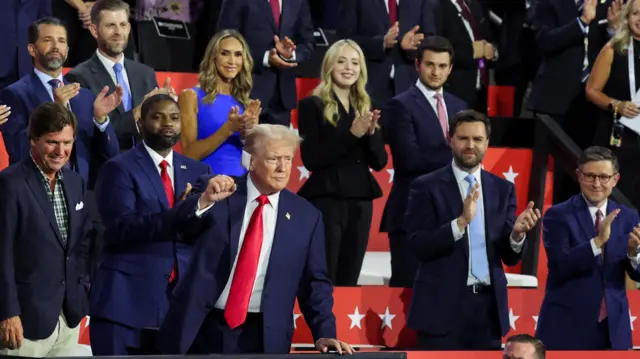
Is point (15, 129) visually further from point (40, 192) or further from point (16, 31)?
point (16, 31)

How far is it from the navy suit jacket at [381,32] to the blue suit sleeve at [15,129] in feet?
8.04

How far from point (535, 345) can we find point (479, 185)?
127cm

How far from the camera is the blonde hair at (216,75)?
6.91m

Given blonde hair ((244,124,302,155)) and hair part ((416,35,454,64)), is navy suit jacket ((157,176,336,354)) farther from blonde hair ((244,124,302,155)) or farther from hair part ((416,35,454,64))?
A: hair part ((416,35,454,64))

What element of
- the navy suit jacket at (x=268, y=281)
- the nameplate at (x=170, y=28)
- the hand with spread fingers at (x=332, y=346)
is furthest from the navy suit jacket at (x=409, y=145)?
the nameplate at (x=170, y=28)

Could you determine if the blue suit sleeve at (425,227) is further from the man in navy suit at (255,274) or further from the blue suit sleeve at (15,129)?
the blue suit sleeve at (15,129)

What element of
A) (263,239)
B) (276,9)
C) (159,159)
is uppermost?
(276,9)

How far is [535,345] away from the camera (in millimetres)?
5305

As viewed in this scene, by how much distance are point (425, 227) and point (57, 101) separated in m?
1.85

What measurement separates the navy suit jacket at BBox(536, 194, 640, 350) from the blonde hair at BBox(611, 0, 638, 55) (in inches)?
63.2

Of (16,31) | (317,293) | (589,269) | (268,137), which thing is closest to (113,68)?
(16,31)

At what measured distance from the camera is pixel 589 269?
6.49 meters

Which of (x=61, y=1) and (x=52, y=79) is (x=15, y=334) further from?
(x=61, y=1)

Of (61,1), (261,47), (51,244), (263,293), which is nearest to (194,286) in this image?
(263,293)
